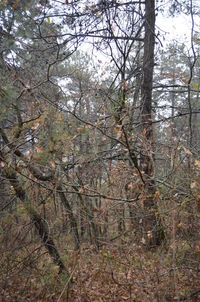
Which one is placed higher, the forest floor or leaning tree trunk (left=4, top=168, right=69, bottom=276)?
leaning tree trunk (left=4, top=168, right=69, bottom=276)

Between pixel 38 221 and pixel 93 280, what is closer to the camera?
pixel 38 221

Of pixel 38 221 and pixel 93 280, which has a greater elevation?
pixel 38 221

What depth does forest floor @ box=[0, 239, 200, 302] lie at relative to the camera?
4.44 m

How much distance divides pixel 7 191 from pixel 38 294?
1.72 metres

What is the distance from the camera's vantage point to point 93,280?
19.6 ft

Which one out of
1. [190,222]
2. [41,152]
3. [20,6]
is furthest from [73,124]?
[190,222]

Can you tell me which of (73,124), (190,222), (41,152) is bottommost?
(190,222)

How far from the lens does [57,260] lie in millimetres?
5223

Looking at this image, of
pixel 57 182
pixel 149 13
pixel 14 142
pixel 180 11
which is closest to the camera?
pixel 14 142

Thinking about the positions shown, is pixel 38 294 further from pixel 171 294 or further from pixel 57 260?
pixel 171 294

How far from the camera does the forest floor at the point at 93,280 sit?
175 inches

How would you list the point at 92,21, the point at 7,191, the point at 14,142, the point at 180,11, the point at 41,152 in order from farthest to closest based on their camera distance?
the point at 180,11
the point at 92,21
the point at 7,191
the point at 14,142
the point at 41,152

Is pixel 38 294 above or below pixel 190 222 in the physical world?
below

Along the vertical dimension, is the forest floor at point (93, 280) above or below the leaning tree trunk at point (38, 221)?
below
